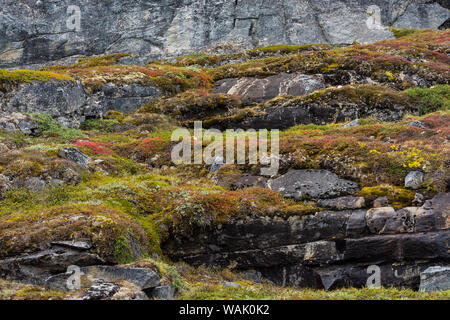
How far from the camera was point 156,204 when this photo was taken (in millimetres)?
16359

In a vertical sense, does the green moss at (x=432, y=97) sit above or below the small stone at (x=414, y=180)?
above

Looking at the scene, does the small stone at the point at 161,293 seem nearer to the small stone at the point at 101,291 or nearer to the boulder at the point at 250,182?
the small stone at the point at 101,291

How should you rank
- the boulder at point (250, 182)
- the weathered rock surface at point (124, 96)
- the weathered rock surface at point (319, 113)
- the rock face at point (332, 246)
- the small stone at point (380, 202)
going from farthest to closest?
the weathered rock surface at point (124, 96) < the weathered rock surface at point (319, 113) < the boulder at point (250, 182) < the small stone at point (380, 202) < the rock face at point (332, 246)

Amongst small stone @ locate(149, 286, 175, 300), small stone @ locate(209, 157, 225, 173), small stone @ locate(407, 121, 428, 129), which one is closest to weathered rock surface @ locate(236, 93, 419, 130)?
small stone @ locate(407, 121, 428, 129)

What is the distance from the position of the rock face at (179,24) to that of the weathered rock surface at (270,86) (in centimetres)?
2646

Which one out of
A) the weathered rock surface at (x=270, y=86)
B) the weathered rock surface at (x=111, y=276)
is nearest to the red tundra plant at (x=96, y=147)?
the weathered rock surface at (x=111, y=276)

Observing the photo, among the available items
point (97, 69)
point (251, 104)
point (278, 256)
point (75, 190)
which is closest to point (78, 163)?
point (75, 190)

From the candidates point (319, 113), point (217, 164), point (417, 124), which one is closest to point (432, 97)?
point (319, 113)

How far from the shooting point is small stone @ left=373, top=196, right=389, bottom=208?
15.5 metres

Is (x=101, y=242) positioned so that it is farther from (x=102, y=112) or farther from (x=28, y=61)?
(x=28, y=61)

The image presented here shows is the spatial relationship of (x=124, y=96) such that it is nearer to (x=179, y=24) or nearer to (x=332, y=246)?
(x=332, y=246)

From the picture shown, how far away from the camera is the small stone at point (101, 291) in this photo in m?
9.34

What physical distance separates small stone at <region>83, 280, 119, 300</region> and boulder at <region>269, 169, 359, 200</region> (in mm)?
8913

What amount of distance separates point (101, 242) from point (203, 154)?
1048 centimetres
